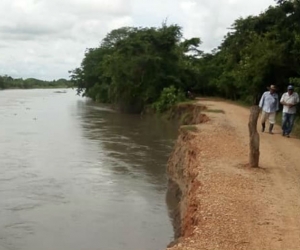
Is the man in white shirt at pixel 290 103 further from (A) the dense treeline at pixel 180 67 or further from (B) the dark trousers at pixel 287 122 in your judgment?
(A) the dense treeline at pixel 180 67

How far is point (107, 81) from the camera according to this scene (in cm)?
5881

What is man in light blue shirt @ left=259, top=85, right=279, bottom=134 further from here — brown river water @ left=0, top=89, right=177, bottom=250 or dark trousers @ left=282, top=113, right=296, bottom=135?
brown river water @ left=0, top=89, right=177, bottom=250

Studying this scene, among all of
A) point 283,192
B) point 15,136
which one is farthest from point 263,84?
point 283,192

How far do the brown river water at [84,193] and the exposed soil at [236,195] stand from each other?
1069 mm

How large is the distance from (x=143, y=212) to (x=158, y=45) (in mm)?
33688

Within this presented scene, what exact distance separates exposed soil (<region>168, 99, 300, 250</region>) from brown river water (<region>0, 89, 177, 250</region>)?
3.51 feet

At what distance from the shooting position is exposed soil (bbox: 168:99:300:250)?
7.62m

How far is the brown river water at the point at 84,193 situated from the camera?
11180 millimetres

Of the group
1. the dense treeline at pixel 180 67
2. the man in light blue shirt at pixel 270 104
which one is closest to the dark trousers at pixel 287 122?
the man in light blue shirt at pixel 270 104

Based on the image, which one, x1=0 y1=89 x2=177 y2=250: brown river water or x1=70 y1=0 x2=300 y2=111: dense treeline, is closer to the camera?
x1=0 y1=89 x2=177 y2=250: brown river water

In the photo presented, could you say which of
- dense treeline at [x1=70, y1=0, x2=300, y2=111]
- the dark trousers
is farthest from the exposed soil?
dense treeline at [x1=70, y1=0, x2=300, y2=111]

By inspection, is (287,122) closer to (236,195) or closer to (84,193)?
(84,193)

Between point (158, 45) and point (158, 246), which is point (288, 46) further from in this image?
point (158, 45)

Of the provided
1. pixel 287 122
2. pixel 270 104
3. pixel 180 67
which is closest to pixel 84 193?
pixel 270 104
